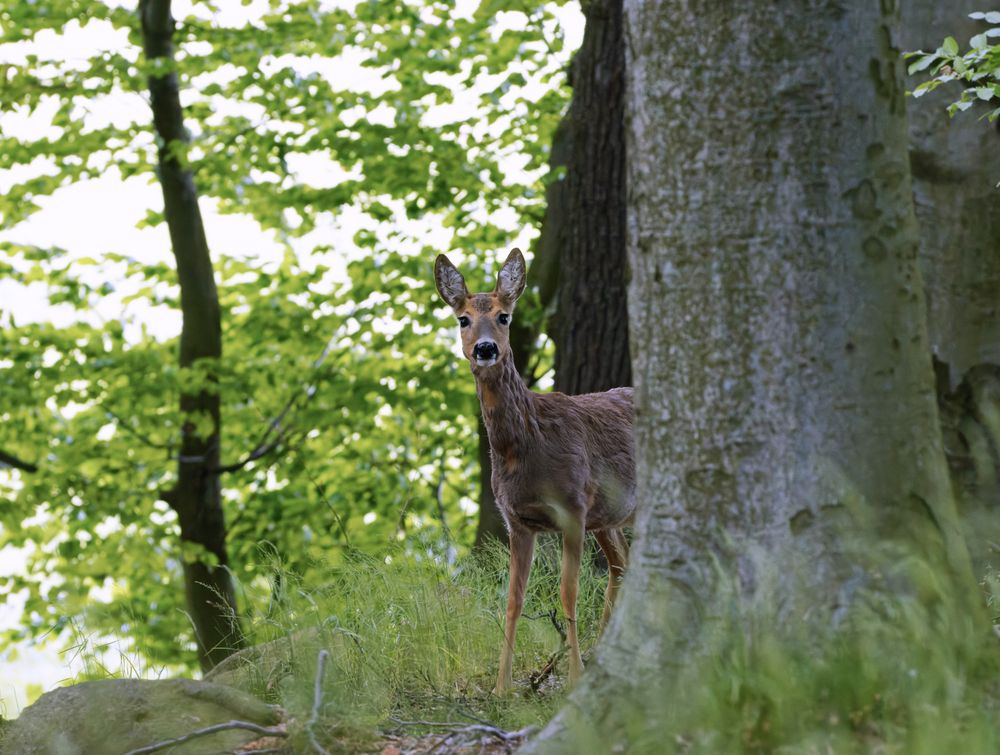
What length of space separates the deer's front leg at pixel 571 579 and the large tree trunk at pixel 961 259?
95.0 inches

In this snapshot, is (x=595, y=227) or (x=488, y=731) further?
(x=595, y=227)

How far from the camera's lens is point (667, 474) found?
3.75 m

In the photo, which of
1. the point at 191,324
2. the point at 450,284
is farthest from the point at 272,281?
the point at 450,284

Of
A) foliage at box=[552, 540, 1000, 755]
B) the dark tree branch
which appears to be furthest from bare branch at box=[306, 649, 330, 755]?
the dark tree branch

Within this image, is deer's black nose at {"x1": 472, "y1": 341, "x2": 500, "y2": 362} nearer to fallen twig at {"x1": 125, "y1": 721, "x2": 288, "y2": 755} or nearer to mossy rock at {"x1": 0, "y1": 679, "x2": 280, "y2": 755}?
mossy rock at {"x1": 0, "y1": 679, "x2": 280, "y2": 755}

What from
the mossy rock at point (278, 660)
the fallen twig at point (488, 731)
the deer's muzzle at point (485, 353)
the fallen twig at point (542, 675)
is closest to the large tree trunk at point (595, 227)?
the deer's muzzle at point (485, 353)

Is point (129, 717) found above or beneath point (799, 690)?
beneath

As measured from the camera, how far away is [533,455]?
19.4 ft

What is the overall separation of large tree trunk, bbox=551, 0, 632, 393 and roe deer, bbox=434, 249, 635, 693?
9.73 ft

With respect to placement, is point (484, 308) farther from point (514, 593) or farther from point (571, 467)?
point (514, 593)

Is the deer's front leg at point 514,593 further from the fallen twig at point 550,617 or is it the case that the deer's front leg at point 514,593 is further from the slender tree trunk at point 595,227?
the slender tree trunk at point 595,227

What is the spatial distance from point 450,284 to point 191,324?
772cm

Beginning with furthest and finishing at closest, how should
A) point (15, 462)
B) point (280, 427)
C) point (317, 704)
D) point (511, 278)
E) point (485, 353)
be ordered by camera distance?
point (280, 427), point (15, 462), point (511, 278), point (485, 353), point (317, 704)

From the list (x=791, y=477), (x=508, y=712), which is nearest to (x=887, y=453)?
(x=791, y=477)
